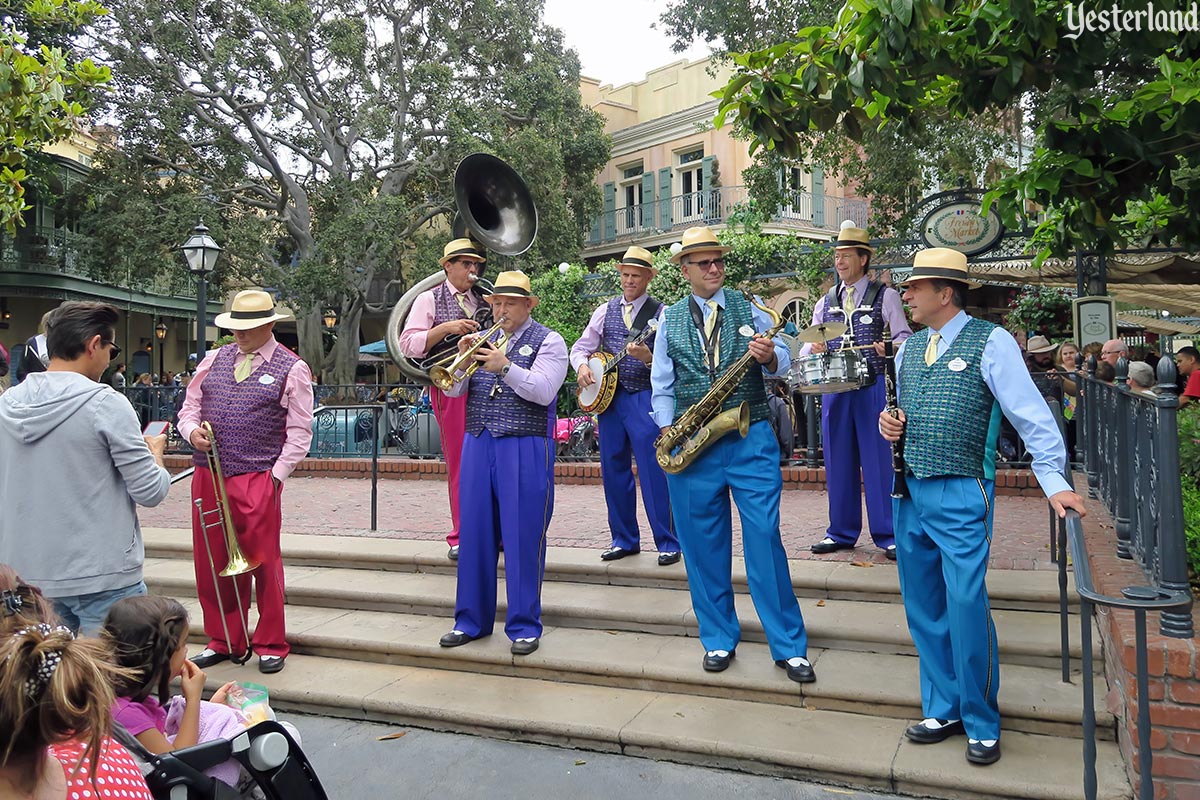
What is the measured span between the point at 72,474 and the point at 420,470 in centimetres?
840

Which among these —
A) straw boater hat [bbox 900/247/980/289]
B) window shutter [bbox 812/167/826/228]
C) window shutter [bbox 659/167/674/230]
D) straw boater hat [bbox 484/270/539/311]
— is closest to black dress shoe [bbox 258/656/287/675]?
straw boater hat [bbox 484/270/539/311]

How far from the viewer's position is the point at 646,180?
29219 mm

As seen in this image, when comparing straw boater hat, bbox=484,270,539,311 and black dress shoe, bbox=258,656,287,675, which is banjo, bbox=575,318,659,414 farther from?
black dress shoe, bbox=258,656,287,675

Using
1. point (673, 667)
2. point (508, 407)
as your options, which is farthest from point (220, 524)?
point (673, 667)

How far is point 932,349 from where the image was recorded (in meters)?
3.92

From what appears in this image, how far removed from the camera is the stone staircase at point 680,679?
378cm

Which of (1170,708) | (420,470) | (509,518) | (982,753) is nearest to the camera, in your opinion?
(1170,708)

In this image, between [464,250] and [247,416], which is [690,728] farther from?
[464,250]

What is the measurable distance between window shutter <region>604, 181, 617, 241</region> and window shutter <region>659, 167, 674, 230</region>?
7.66 feet

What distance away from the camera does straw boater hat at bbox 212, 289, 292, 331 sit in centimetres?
516

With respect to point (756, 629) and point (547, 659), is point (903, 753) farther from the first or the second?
point (547, 659)

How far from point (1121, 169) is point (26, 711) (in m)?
4.54

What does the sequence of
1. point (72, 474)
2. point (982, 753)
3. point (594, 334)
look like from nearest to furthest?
point (982, 753) < point (72, 474) < point (594, 334)

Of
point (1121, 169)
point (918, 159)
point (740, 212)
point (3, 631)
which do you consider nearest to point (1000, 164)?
point (918, 159)
